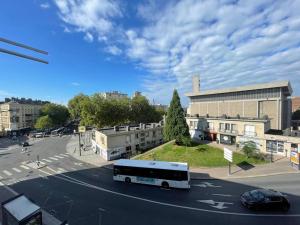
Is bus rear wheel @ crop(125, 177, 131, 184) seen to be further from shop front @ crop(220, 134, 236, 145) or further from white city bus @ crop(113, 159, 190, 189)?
shop front @ crop(220, 134, 236, 145)

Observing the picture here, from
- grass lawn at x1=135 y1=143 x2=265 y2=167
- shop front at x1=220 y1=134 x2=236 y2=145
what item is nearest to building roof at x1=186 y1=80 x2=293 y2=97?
shop front at x1=220 y1=134 x2=236 y2=145

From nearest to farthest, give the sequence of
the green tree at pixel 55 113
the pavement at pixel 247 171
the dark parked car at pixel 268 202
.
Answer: the dark parked car at pixel 268 202 → the pavement at pixel 247 171 → the green tree at pixel 55 113

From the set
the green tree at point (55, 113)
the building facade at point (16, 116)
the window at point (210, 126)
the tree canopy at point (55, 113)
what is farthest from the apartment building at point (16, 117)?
the window at point (210, 126)

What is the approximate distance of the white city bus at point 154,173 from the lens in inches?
968

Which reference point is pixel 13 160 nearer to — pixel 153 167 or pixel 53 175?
pixel 53 175

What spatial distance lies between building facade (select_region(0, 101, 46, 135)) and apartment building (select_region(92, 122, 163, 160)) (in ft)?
216

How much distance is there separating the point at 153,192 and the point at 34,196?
1398 centimetres

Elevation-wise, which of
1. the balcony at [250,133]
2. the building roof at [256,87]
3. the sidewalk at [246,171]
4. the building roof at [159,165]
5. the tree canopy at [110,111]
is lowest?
the sidewalk at [246,171]

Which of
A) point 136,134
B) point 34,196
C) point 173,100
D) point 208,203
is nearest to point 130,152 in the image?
point 136,134

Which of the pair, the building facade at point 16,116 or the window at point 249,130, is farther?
the building facade at point 16,116

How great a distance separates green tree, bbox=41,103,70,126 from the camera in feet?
357

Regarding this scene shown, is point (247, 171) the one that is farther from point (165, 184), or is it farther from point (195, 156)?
point (165, 184)

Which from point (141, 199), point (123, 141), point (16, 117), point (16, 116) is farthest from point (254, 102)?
point (16, 116)

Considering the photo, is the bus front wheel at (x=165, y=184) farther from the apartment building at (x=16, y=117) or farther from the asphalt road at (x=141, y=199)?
the apartment building at (x=16, y=117)
